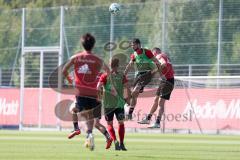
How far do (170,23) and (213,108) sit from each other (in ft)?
14.8

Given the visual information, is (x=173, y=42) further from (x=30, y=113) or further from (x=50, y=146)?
(x=50, y=146)

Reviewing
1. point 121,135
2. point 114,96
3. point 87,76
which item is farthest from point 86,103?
point 114,96

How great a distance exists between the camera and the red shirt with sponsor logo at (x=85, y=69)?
18016mm

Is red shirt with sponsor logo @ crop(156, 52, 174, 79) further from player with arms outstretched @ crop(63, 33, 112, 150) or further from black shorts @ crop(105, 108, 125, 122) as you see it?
player with arms outstretched @ crop(63, 33, 112, 150)

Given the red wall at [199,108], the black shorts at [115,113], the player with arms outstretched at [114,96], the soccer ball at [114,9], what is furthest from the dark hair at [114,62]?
the soccer ball at [114,9]

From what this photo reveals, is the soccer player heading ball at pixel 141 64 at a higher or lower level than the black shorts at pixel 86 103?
higher

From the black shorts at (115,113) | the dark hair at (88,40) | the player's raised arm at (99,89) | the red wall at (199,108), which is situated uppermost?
the dark hair at (88,40)

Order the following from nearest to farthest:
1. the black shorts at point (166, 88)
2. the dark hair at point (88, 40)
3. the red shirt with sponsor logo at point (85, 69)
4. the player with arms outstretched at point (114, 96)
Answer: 1. the dark hair at point (88, 40)
2. the red shirt with sponsor logo at point (85, 69)
3. the player with arms outstretched at point (114, 96)
4. the black shorts at point (166, 88)

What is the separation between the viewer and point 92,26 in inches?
1516

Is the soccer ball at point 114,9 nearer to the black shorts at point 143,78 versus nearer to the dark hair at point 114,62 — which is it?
the black shorts at point 143,78

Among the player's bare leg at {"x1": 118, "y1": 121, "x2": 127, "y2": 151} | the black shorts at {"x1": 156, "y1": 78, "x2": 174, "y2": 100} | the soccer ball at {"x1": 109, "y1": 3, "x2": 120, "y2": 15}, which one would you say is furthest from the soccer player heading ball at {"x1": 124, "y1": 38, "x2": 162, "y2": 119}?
the soccer ball at {"x1": 109, "y1": 3, "x2": 120, "y2": 15}

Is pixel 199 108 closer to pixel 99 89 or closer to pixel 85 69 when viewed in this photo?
pixel 99 89

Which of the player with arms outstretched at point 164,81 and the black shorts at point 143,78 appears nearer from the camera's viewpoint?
the player with arms outstretched at point 164,81

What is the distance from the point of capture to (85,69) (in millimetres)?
18078
